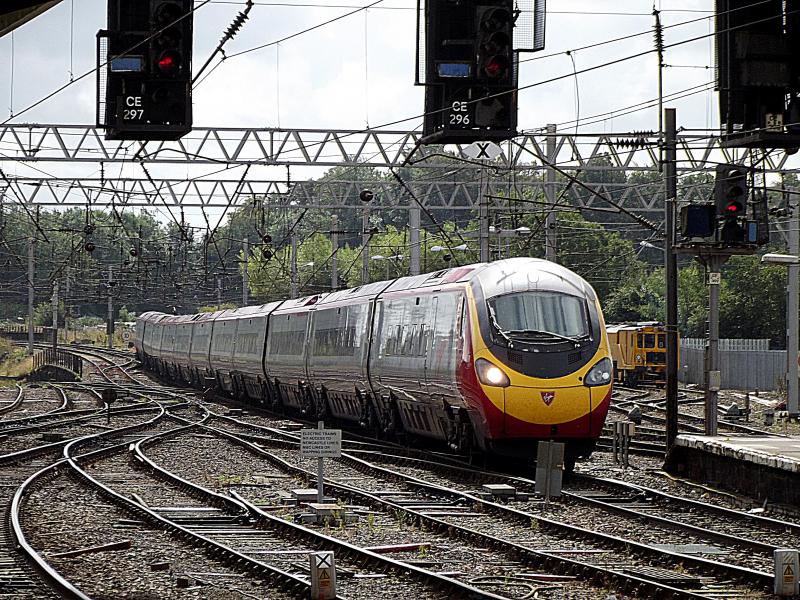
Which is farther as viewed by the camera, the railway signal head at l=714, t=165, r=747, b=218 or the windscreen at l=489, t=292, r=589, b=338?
the windscreen at l=489, t=292, r=589, b=338

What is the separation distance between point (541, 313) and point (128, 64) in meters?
7.51

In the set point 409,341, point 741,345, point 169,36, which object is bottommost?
point 741,345

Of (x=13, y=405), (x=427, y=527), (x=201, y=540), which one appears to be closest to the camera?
(x=201, y=540)

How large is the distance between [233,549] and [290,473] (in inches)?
314

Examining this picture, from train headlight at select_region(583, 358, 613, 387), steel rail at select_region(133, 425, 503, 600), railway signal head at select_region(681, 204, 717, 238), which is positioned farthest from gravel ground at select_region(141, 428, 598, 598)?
railway signal head at select_region(681, 204, 717, 238)

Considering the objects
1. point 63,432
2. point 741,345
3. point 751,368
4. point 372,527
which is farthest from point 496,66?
point 741,345

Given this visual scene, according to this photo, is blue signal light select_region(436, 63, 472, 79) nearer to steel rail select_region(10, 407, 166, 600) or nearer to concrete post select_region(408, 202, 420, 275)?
steel rail select_region(10, 407, 166, 600)

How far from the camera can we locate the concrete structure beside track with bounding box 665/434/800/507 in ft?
54.4

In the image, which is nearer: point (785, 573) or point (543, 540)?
point (785, 573)

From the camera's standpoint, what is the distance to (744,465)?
18062mm

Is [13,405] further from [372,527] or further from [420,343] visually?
[372,527]

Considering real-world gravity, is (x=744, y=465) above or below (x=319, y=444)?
below

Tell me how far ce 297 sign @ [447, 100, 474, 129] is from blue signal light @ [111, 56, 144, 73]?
10.9ft

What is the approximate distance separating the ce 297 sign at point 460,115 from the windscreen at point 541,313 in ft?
16.8
